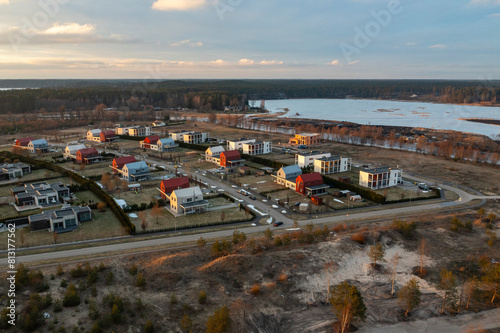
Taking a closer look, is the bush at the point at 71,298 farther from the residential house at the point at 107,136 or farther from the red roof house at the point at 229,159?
the residential house at the point at 107,136

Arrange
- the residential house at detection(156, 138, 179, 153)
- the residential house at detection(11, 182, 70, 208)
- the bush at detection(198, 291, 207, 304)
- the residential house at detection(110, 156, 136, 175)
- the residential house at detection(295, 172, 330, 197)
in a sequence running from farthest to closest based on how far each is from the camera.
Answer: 1. the residential house at detection(156, 138, 179, 153)
2. the residential house at detection(110, 156, 136, 175)
3. the residential house at detection(295, 172, 330, 197)
4. the residential house at detection(11, 182, 70, 208)
5. the bush at detection(198, 291, 207, 304)

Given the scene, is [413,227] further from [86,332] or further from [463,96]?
[463,96]

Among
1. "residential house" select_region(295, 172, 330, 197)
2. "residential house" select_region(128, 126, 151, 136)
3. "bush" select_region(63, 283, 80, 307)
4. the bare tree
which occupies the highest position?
"residential house" select_region(128, 126, 151, 136)

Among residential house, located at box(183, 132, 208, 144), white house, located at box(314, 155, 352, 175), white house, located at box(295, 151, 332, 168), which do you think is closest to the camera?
white house, located at box(314, 155, 352, 175)

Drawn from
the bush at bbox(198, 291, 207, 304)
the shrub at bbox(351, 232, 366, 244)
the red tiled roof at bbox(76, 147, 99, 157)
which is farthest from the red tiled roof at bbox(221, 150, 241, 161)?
the bush at bbox(198, 291, 207, 304)

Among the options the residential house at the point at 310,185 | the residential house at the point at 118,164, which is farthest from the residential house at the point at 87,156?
the residential house at the point at 310,185

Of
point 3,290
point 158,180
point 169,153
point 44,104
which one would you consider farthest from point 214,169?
point 44,104

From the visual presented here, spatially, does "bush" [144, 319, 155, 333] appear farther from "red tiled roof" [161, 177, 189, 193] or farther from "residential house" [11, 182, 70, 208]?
"residential house" [11, 182, 70, 208]

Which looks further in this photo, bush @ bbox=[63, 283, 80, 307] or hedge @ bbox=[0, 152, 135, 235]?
hedge @ bbox=[0, 152, 135, 235]
